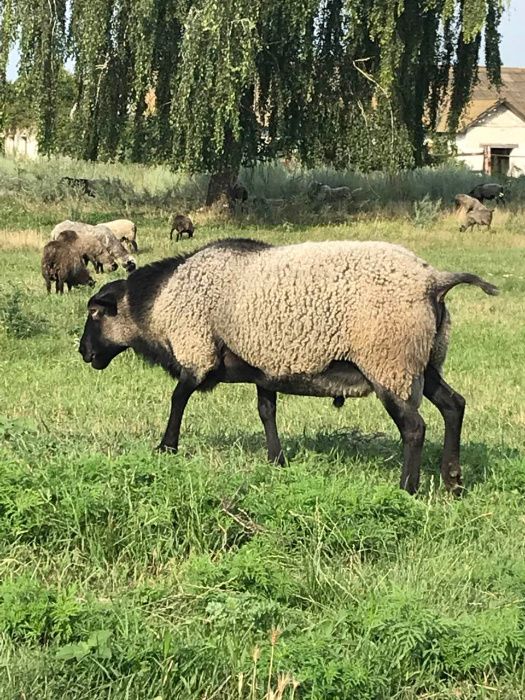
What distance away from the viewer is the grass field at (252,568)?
3553 millimetres

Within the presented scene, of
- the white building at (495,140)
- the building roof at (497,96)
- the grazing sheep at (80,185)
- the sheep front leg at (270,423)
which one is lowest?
the sheep front leg at (270,423)

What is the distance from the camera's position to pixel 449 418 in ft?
21.5

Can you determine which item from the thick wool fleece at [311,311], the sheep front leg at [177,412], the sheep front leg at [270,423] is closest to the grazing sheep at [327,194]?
the sheep front leg at [270,423]

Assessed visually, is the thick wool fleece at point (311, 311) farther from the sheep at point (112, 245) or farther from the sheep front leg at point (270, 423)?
the sheep at point (112, 245)

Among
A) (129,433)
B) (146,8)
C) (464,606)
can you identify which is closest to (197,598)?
(464,606)

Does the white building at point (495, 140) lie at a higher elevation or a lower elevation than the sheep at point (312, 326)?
higher

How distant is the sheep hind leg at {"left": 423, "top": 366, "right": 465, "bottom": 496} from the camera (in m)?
6.36

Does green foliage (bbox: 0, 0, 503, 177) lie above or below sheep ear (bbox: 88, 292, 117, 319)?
above

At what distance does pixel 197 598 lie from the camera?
4188 millimetres

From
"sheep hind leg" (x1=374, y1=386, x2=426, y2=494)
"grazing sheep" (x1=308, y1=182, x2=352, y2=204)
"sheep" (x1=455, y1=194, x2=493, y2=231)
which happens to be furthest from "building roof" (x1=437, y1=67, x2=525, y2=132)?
"sheep hind leg" (x1=374, y1=386, x2=426, y2=494)

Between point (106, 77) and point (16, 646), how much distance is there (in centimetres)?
2355

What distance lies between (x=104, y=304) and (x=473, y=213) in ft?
69.9

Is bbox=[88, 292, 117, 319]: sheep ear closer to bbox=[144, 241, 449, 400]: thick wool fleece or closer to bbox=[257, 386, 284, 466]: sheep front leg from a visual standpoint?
bbox=[144, 241, 449, 400]: thick wool fleece

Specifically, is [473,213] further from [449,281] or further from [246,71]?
[449,281]
